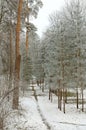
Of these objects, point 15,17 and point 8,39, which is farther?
point 8,39

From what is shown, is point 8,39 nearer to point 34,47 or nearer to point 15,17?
point 15,17

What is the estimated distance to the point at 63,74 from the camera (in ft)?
85.8

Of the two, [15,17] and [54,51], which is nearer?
[15,17]

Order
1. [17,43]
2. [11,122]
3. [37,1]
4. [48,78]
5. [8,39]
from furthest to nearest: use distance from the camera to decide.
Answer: [48,78], [37,1], [8,39], [17,43], [11,122]

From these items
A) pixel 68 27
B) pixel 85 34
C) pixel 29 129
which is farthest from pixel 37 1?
pixel 29 129

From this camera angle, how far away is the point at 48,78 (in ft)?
106

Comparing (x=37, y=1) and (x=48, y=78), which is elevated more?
(x=37, y=1)

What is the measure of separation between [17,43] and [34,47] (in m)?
53.1

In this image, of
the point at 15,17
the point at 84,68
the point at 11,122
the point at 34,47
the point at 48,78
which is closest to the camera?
the point at 11,122

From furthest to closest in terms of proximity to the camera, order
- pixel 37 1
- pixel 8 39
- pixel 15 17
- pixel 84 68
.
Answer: pixel 37 1, pixel 8 39, pixel 84 68, pixel 15 17

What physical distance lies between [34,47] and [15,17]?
51.6 metres

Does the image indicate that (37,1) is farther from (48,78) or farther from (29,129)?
(29,129)

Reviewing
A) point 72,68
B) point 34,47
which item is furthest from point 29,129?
point 34,47

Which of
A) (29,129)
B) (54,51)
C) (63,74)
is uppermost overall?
Result: (54,51)
